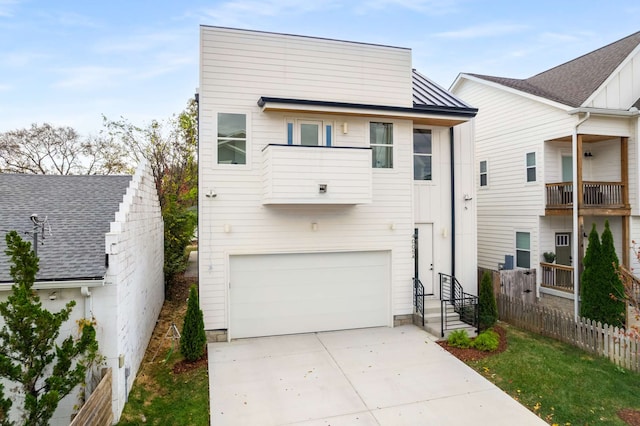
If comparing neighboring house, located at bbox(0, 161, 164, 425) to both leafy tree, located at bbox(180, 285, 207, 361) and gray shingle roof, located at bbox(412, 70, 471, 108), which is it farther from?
gray shingle roof, located at bbox(412, 70, 471, 108)

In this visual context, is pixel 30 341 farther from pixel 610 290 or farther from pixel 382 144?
pixel 610 290

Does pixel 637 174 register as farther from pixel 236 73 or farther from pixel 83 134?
pixel 83 134

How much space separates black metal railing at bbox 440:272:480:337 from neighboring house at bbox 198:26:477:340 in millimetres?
305

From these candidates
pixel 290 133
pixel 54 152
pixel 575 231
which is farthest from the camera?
pixel 54 152

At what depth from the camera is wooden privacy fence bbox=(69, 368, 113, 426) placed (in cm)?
440

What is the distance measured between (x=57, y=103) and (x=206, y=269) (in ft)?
70.5

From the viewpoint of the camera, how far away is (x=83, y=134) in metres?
28.1

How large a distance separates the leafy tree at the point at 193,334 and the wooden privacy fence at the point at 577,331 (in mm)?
8254

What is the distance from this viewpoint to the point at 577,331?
28.3ft

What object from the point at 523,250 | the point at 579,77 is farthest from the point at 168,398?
the point at 579,77

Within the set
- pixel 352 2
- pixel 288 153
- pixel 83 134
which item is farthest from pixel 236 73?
pixel 83 134

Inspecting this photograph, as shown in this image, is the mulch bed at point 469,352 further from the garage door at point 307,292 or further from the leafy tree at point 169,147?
the leafy tree at point 169,147

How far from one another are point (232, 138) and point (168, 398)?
5779mm

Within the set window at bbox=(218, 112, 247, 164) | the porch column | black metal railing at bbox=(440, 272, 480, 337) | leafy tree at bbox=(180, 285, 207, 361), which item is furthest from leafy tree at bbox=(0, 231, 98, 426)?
the porch column
